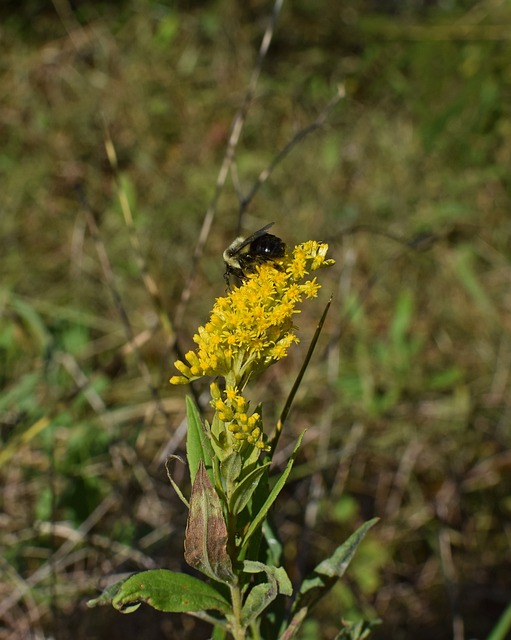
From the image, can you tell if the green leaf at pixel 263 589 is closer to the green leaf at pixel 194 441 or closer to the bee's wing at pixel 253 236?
the green leaf at pixel 194 441

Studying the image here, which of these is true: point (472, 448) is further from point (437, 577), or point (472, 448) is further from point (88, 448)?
point (88, 448)

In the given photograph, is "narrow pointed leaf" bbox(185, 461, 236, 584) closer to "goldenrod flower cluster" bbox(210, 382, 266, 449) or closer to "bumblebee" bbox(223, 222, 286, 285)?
"goldenrod flower cluster" bbox(210, 382, 266, 449)

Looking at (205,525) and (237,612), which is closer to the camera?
(205,525)

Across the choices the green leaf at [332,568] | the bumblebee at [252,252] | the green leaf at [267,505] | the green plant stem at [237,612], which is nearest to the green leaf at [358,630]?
the green leaf at [332,568]

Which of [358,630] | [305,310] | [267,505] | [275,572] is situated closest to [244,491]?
[267,505]

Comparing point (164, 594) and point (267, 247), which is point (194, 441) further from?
point (267, 247)

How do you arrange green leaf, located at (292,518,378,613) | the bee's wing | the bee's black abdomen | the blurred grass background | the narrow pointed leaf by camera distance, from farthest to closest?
the blurred grass background, the bee's wing, the bee's black abdomen, green leaf, located at (292,518,378,613), the narrow pointed leaf

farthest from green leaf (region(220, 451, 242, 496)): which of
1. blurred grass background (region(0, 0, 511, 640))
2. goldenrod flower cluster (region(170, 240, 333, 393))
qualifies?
blurred grass background (region(0, 0, 511, 640))

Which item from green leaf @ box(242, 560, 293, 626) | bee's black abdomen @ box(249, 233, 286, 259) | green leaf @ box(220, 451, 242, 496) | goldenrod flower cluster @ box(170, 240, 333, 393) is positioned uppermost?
bee's black abdomen @ box(249, 233, 286, 259)
